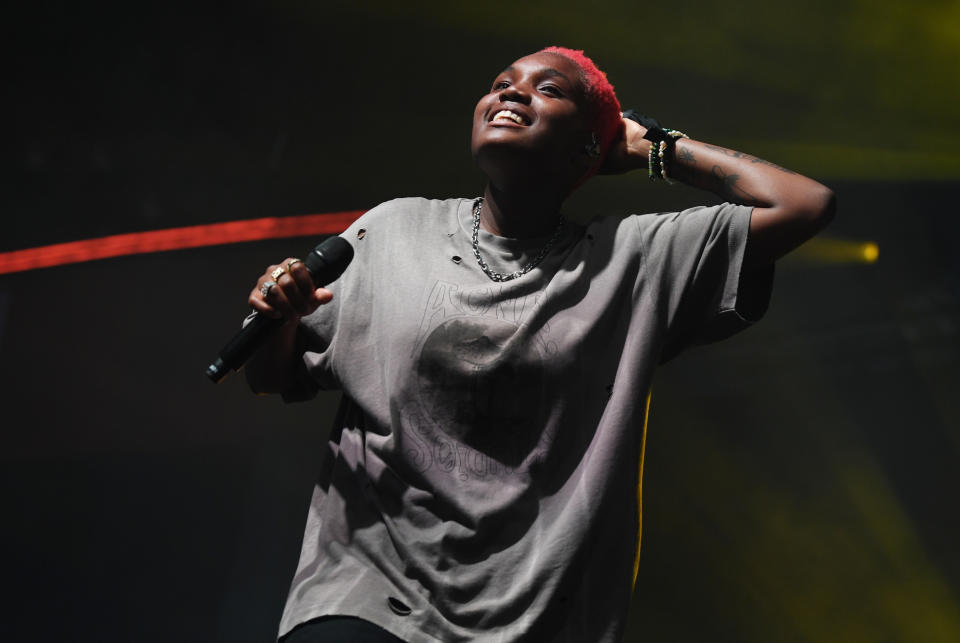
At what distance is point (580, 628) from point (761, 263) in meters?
0.70

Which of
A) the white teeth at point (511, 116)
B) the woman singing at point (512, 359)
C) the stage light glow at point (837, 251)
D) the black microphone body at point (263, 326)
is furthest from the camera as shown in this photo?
the stage light glow at point (837, 251)

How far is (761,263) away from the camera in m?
1.54

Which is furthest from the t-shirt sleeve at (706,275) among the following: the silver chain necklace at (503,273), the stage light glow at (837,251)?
the stage light glow at (837,251)

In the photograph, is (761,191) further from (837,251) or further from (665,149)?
(837,251)

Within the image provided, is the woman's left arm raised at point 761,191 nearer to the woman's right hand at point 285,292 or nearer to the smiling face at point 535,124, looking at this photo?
the smiling face at point 535,124

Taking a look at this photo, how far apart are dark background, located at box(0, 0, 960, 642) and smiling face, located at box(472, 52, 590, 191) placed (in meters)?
1.02

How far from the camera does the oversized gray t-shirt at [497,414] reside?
1346mm

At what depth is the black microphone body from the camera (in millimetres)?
1196

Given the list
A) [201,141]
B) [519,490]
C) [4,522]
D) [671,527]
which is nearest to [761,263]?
[519,490]

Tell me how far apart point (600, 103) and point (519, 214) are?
0.90 feet

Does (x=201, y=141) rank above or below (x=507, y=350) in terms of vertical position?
above

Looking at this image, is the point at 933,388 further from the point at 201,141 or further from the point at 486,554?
the point at 201,141

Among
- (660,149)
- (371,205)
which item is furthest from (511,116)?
(371,205)

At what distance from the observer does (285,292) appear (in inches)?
48.1
